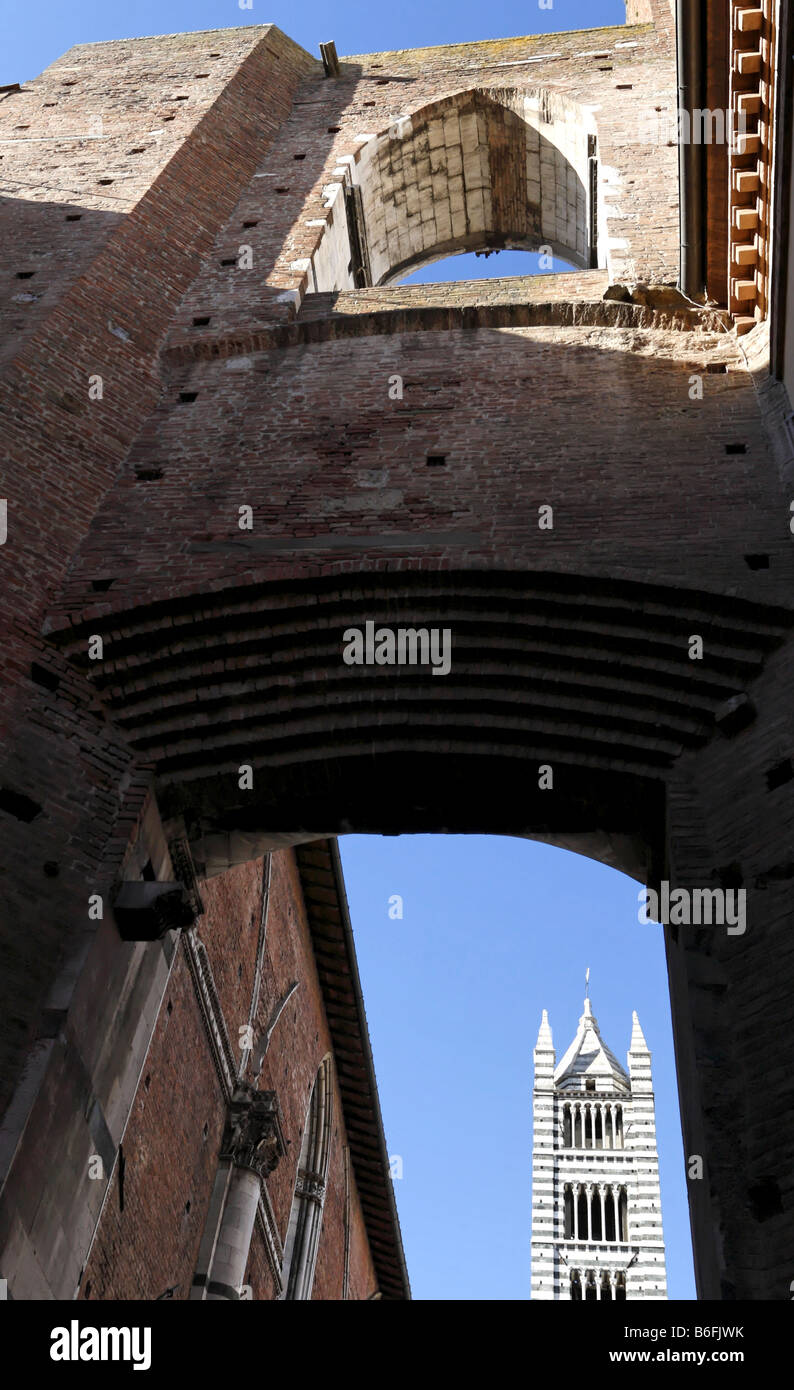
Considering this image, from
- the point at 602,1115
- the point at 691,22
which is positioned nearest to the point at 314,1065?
the point at 691,22

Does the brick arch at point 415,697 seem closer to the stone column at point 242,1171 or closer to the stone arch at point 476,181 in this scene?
the stone column at point 242,1171

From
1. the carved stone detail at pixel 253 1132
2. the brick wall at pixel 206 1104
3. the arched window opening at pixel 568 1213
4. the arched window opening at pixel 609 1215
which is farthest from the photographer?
the arched window opening at pixel 568 1213

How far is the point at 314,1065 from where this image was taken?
17625 millimetres

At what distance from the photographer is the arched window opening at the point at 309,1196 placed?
1606cm

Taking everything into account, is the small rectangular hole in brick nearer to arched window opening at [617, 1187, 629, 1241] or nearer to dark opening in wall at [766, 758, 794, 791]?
dark opening in wall at [766, 758, 794, 791]

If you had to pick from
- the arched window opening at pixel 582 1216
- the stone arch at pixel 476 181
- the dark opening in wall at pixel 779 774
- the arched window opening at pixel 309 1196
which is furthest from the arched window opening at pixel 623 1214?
the dark opening in wall at pixel 779 774

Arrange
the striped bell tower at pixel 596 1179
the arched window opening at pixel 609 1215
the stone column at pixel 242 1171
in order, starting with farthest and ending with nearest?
1. the arched window opening at pixel 609 1215
2. the striped bell tower at pixel 596 1179
3. the stone column at pixel 242 1171

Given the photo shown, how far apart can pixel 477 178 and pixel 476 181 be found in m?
0.04

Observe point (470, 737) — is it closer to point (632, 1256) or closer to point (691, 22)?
point (691, 22)

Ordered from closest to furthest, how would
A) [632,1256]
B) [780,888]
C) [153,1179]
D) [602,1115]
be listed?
[780,888]
[153,1179]
[632,1256]
[602,1115]

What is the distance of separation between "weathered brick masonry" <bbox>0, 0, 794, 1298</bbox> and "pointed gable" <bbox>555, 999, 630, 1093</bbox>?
4207 centimetres

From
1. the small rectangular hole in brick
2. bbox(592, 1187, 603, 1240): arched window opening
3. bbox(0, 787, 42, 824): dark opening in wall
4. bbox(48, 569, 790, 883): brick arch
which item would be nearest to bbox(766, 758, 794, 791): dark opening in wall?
→ bbox(48, 569, 790, 883): brick arch

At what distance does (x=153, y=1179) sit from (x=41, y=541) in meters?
6.11

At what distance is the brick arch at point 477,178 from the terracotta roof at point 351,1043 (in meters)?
7.34
